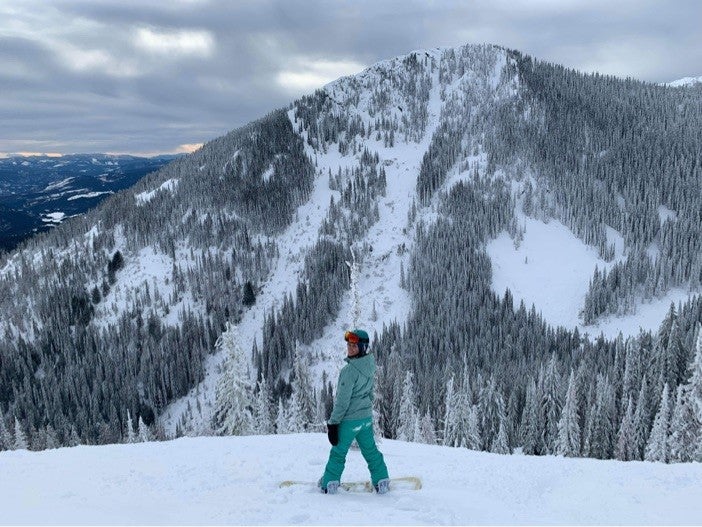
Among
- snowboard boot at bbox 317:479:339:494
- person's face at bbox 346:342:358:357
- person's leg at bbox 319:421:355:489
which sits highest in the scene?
person's face at bbox 346:342:358:357

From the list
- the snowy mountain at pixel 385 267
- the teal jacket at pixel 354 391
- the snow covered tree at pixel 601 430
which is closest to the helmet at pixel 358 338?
the teal jacket at pixel 354 391

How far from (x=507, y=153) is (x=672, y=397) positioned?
454 ft

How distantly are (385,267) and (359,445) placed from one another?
14584 centimetres

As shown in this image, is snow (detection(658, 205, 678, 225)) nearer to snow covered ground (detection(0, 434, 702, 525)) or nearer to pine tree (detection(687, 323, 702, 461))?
pine tree (detection(687, 323, 702, 461))

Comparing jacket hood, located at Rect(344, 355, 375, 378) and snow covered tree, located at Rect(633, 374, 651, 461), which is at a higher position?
jacket hood, located at Rect(344, 355, 375, 378)

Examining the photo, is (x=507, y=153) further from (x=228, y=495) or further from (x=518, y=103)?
(x=228, y=495)

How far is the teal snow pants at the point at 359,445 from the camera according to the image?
10336 millimetres

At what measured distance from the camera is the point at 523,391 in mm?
75688

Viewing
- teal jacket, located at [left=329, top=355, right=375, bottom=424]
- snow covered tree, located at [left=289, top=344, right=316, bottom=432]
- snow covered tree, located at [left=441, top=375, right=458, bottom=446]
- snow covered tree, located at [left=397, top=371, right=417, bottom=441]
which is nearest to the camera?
teal jacket, located at [left=329, top=355, right=375, bottom=424]

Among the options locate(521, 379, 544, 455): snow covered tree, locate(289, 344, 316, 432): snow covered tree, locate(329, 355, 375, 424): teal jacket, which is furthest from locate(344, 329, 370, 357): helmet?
locate(521, 379, 544, 455): snow covered tree

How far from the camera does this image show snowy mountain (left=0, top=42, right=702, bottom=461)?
11412cm

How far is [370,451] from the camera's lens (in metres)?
10.5

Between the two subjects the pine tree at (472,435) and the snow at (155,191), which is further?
the snow at (155,191)

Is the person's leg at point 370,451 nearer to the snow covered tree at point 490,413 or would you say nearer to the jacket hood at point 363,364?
the jacket hood at point 363,364
